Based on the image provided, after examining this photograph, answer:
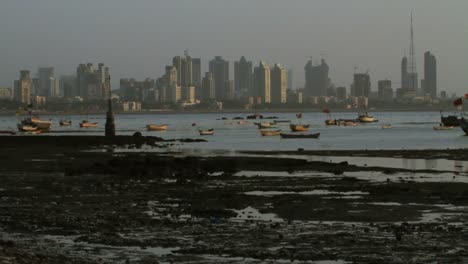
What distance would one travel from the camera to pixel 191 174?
41.1m

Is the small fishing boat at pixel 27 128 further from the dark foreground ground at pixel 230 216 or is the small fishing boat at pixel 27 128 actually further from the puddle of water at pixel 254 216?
the puddle of water at pixel 254 216

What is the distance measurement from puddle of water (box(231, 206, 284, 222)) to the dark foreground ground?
1.3 inches

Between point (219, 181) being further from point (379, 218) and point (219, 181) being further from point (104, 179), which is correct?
point (379, 218)

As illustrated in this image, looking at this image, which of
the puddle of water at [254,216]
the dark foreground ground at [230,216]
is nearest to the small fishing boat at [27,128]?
the dark foreground ground at [230,216]

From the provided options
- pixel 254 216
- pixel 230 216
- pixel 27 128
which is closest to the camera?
pixel 230 216

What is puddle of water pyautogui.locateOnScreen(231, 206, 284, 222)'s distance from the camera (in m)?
23.6

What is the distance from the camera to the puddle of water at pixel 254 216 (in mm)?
23594

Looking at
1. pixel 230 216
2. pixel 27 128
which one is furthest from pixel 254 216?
pixel 27 128

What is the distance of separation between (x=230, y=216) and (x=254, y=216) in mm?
732

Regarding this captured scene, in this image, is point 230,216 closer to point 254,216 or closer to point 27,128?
point 254,216

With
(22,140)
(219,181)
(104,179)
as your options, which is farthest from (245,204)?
(22,140)

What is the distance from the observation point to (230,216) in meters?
24.1

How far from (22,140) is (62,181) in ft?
161

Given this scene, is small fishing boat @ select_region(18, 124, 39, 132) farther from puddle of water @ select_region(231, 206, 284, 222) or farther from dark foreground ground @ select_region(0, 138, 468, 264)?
puddle of water @ select_region(231, 206, 284, 222)
